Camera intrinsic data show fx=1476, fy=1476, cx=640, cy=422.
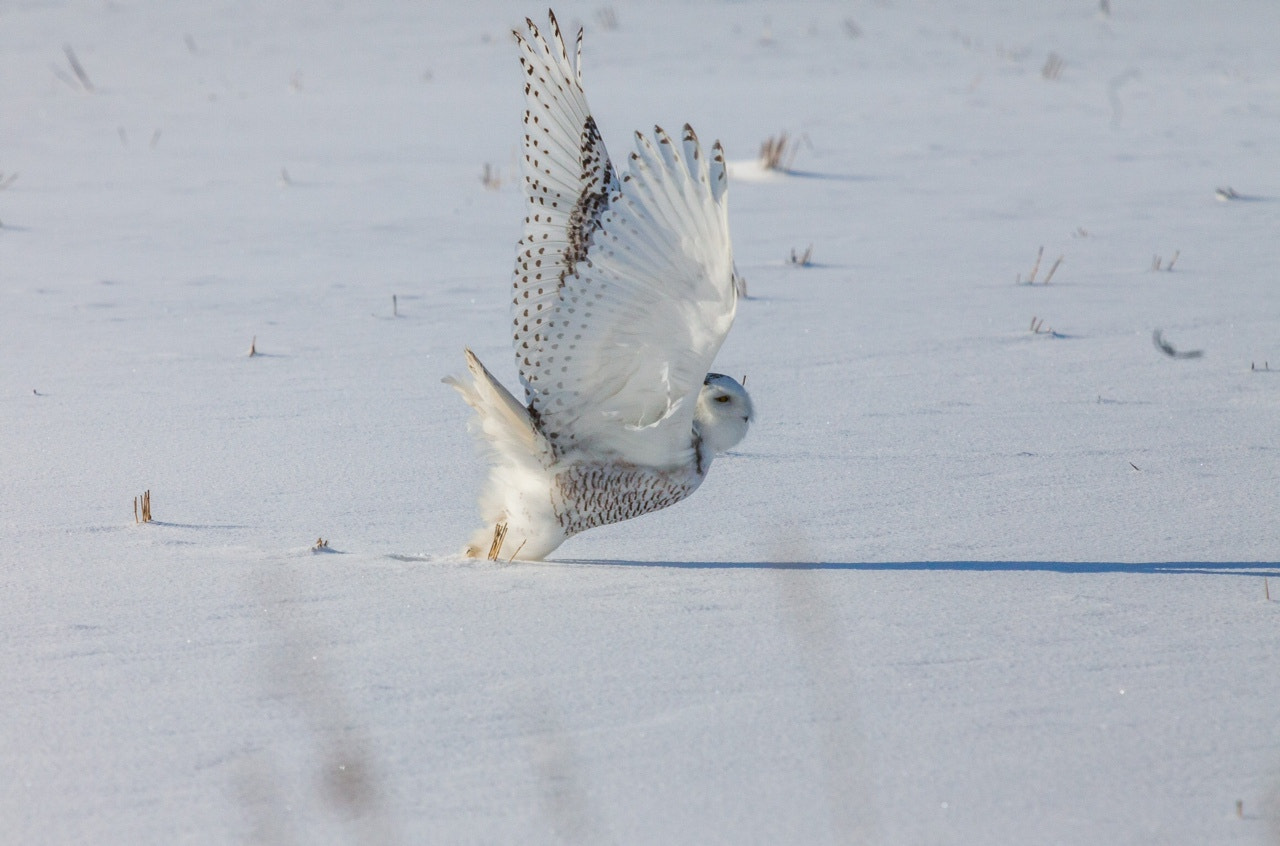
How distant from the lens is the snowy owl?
2.64 m

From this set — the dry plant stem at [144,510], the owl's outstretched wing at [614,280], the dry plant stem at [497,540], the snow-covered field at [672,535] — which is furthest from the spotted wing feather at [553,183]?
the dry plant stem at [144,510]

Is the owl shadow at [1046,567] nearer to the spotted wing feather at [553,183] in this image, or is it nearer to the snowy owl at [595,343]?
the snowy owl at [595,343]

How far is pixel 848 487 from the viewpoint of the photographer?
365cm

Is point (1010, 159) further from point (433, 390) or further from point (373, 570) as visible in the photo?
point (373, 570)

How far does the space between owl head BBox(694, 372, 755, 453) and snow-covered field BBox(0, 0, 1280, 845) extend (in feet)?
0.88

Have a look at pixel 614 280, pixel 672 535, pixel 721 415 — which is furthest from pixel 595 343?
pixel 672 535

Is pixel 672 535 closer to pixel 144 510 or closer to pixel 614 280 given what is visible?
pixel 614 280

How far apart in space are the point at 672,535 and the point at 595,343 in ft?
2.40

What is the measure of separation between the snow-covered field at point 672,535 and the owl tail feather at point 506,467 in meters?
0.12

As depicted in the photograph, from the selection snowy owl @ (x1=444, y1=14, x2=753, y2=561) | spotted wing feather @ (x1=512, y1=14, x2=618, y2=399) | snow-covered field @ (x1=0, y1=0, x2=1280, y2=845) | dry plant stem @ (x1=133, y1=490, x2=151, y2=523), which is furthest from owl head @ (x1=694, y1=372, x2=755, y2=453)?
dry plant stem @ (x1=133, y1=490, x2=151, y2=523)

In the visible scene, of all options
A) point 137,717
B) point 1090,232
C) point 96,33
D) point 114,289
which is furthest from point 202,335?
point 96,33

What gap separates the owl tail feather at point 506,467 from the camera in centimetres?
305

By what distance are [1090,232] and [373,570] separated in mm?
5035

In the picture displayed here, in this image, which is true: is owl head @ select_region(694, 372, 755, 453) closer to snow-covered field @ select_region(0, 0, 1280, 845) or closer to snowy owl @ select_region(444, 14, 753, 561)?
snowy owl @ select_region(444, 14, 753, 561)
